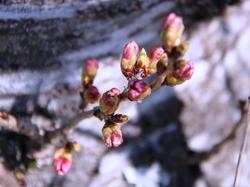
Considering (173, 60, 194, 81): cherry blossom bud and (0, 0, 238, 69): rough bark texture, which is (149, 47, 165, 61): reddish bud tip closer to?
(173, 60, 194, 81): cherry blossom bud

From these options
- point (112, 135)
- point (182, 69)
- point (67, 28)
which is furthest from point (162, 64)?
point (67, 28)

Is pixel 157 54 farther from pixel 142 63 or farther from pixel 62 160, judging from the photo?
pixel 62 160

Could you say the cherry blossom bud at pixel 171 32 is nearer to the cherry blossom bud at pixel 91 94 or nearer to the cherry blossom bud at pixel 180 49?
the cherry blossom bud at pixel 180 49

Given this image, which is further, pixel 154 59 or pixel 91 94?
pixel 91 94

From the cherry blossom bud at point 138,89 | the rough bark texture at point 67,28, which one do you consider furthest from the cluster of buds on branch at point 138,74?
the rough bark texture at point 67,28

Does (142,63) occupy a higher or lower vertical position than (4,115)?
lower

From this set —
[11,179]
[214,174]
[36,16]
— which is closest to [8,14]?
[36,16]
